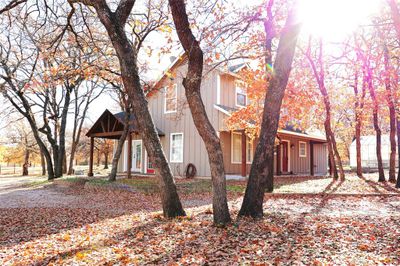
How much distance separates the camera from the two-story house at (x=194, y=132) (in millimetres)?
15406

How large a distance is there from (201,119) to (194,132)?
10.9 metres

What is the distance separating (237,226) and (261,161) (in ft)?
3.86

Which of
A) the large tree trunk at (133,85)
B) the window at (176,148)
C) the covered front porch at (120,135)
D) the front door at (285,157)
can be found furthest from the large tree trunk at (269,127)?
the front door at (285,157)

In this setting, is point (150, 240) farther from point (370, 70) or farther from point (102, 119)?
point (102, 119)

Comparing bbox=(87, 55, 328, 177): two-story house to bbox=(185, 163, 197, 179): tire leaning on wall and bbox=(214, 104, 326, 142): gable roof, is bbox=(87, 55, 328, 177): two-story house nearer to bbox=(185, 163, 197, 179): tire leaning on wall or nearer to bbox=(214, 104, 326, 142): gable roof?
bbox=(214, 104, 326, 142): gable roof

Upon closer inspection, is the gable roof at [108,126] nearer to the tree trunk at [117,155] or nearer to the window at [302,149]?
the tree trunk at [117,155]

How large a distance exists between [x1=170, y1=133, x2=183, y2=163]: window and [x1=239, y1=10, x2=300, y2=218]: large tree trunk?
1130cm

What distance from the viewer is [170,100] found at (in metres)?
17.5

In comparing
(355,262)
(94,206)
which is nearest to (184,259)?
(355,262)

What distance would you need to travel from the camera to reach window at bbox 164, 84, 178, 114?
17.2m

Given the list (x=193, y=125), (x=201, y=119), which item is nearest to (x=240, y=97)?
(x=193, y=125)

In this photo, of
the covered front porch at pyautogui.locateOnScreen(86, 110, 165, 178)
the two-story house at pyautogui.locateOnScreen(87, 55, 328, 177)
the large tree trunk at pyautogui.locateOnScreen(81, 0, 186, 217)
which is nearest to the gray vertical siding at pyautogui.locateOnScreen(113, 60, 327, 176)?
the two-story house at pyautogui.locateOnScreen(87, 55, 328, 177)

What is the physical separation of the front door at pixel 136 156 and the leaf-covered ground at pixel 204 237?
37.2ft

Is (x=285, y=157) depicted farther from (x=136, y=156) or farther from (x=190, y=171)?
(x=136, y=156)
